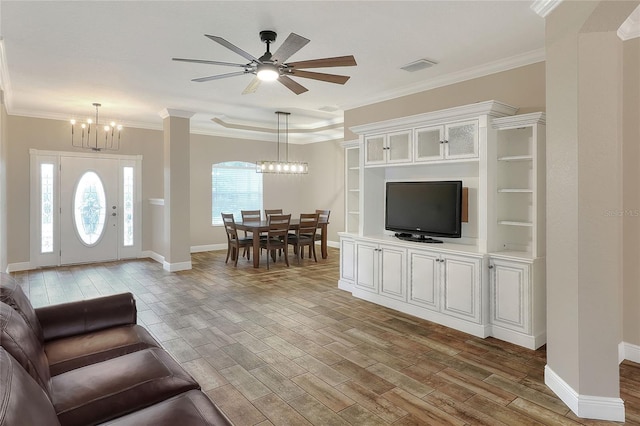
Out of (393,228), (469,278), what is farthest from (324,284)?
(469,278)

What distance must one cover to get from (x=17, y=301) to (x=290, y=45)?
2.40 metres

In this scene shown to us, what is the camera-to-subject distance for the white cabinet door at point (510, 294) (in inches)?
136

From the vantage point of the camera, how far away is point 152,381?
1858 mm

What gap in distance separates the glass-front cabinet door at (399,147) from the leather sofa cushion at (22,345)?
381 cm

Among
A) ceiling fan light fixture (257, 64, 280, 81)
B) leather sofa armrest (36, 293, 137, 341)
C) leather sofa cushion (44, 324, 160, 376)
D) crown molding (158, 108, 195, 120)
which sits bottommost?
leather sofa cushion (44, 324, 160, 376)

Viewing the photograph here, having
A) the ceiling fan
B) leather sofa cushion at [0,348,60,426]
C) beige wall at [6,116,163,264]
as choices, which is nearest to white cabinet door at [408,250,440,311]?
the ceiling fan

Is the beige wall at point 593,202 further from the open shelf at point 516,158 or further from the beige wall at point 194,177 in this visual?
the beige wall at point 194,177

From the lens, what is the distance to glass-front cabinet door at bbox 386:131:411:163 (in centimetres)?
448

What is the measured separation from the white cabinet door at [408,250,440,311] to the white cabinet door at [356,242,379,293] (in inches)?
22.3

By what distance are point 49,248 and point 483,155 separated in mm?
7614

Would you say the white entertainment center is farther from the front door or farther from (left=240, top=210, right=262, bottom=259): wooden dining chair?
the front door

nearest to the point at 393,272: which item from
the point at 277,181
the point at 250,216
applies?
the point at 250,216

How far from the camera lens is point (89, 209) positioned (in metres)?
7.45

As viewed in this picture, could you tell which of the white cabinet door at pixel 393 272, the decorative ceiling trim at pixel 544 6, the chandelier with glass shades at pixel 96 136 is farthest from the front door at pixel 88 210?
the decorative ceiling trim at pixel 544 6
